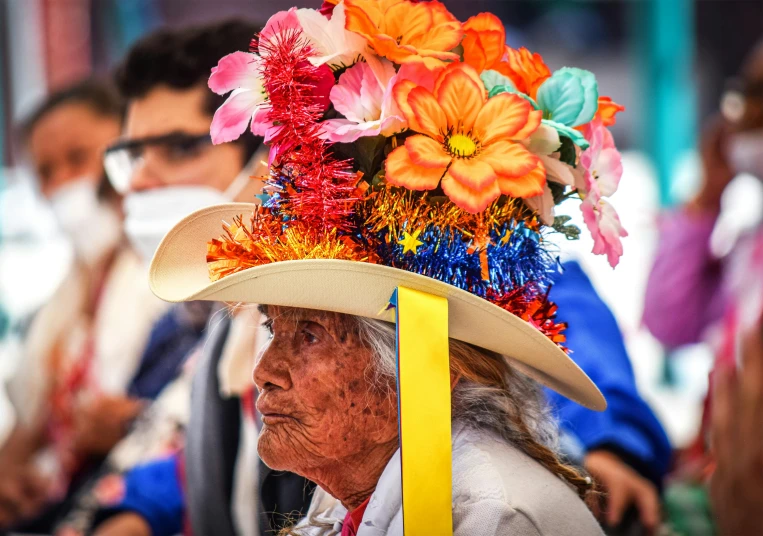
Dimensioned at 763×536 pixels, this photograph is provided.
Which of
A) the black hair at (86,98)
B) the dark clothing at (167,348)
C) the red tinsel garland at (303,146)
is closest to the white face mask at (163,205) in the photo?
the dark clothing at (167,348)

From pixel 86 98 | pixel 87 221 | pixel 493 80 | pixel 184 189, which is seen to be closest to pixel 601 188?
pixel 493 80

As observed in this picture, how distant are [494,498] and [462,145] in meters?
0.56

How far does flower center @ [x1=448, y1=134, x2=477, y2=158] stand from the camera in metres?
1.34

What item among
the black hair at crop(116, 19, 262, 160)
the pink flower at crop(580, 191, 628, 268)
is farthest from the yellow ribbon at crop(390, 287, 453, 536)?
the black hair at crop(116, 19, 262, 160)

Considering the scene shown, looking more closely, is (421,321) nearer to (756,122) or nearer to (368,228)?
(368,228)

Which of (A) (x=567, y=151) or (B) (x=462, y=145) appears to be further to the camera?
(A) (x=567, y=151)

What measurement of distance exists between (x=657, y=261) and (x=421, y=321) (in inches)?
134

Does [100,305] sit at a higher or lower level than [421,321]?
higher

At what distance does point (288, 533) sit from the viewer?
1.58 meters

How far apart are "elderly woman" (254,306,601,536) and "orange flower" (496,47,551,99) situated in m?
0.45

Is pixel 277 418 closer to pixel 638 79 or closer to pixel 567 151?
pixel 567 151

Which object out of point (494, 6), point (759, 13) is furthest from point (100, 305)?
point (759, 13)

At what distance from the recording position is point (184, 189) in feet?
8.04

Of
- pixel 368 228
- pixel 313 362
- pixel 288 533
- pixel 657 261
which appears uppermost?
pixel 657 261
